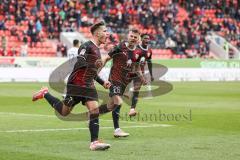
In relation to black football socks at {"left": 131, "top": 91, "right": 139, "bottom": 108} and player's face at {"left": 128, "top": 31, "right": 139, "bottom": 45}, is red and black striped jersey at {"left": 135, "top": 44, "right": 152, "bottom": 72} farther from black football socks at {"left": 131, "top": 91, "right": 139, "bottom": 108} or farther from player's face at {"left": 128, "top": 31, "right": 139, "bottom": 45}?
player's face at {"left": 128, "top": 31, "right": 139, "bottom": 45}

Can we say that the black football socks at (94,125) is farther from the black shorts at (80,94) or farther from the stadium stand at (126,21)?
the stadium stand at (126,21)

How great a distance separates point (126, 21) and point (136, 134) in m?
36.9

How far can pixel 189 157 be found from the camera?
1104 cm

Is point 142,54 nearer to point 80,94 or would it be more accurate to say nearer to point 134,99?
point 134,99

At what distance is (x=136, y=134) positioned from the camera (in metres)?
14.6

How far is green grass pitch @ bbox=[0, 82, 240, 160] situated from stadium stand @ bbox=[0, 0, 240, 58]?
22.4 metres

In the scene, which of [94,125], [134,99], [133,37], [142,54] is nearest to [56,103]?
[94,125]

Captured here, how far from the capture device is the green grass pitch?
→ 11.4 meters

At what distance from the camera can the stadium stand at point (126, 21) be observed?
150ft

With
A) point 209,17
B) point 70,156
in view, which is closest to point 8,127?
point 70,156

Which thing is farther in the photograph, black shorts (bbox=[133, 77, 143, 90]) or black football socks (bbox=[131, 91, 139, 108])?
black shorts (bbox=[133, 77, 143, 90])

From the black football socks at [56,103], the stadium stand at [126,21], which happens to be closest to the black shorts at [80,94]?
the black football socks at [56,103]

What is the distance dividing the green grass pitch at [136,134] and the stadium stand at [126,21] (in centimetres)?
2236

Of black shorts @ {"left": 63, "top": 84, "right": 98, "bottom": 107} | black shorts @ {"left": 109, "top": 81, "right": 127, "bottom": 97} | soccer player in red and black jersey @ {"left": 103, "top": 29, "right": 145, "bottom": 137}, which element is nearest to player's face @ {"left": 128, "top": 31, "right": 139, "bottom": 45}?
soccer player in red and black jersey @ {"left": 103, "top": 29, "right": 145, "bottom": 137}
